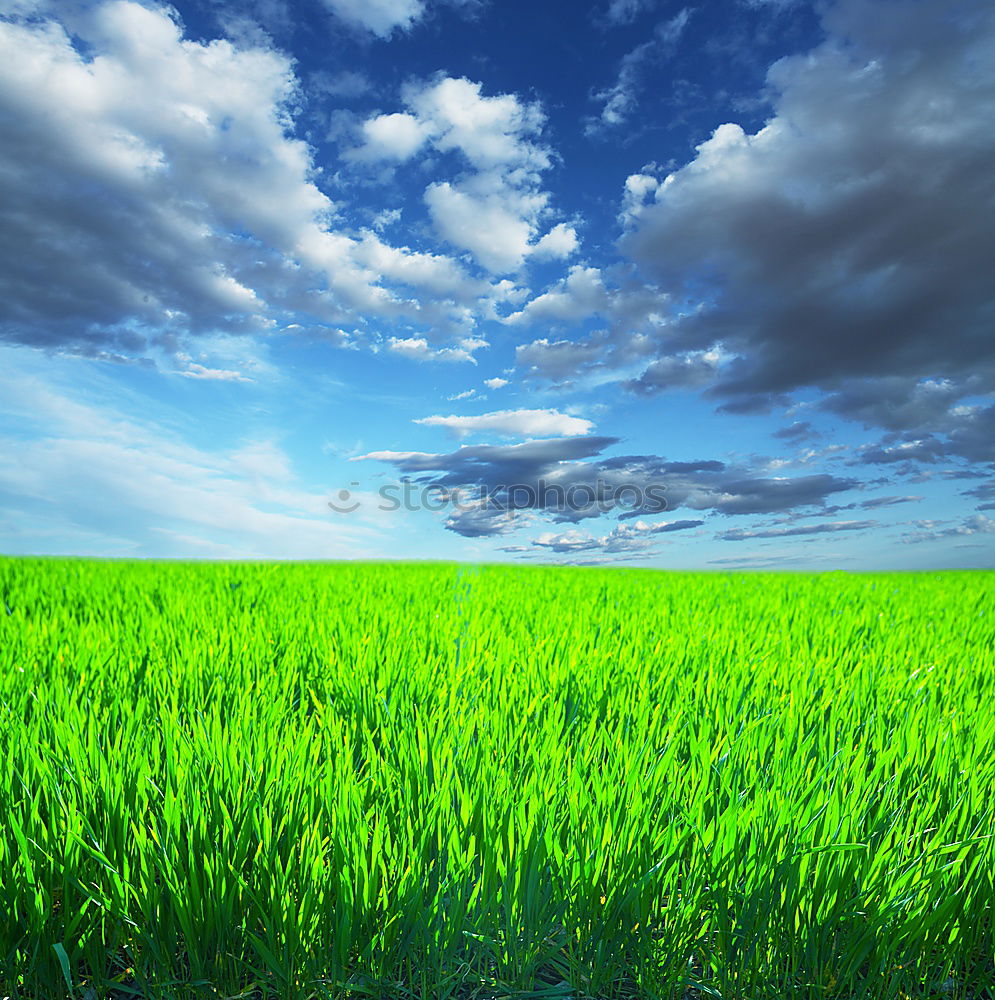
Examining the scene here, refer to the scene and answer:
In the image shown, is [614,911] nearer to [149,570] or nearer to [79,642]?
[79,642]

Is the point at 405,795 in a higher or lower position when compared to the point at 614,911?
higher

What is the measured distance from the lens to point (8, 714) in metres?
2.60

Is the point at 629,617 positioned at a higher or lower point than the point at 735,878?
higher

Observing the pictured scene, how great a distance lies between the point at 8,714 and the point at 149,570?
858 cm

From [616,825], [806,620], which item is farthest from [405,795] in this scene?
[806,620]

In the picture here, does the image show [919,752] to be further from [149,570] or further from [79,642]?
[149,570]

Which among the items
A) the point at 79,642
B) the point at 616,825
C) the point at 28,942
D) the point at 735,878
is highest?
the point at 79,642

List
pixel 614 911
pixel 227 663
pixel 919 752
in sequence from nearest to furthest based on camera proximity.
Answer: pixel 614 911 < pixel 919 752 < pixel 227 663

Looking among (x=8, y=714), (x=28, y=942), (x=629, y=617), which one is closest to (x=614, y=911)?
(x=28, y=942)

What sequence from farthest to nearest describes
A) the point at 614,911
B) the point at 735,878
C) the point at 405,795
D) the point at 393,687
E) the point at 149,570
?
the point at 149,570 < the point at 393,687 < the point at 405,795 < the point at 735,878 < the point at 614,911

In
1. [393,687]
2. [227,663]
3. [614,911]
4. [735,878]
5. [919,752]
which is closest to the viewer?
[614,911]

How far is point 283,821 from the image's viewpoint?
5.59ft

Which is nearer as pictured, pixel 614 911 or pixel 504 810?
pixel 614 911

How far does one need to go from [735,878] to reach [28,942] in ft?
5.55
